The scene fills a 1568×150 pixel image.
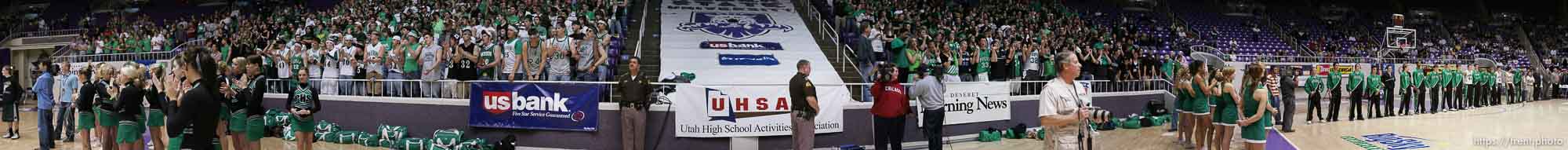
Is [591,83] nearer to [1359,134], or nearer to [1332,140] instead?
[1332,140]

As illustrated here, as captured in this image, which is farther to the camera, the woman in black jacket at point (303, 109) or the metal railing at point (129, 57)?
the metal railing at point (129, 57)

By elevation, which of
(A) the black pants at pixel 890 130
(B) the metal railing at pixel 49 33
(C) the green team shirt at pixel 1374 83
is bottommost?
(A) the black pants at pixel 890 130

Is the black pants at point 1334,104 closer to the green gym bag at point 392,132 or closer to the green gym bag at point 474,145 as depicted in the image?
the green gym bag at point 474,145

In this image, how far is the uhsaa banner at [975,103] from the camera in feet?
37.0

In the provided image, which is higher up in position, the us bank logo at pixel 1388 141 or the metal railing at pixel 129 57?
the metal railing at pixel 129 57

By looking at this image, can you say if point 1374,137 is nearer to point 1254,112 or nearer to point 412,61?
point 1254,112

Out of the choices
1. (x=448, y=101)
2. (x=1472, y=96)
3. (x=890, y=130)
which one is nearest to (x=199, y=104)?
(x=890, y=130)

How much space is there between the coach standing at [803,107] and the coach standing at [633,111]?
47.1 inches

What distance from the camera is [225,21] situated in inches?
947

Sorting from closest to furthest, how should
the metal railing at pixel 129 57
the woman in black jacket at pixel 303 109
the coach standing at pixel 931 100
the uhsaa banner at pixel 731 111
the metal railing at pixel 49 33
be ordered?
the woman in black jacket at pixel 303 109 → the coach standing at pixel 931 100 → the uhsaa banner at pixel 731 111 → the metal railing at pixel 129 57 → the metal railing at pixel 49 33

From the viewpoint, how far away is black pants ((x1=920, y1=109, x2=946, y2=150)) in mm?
9305

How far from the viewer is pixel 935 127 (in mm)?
9438

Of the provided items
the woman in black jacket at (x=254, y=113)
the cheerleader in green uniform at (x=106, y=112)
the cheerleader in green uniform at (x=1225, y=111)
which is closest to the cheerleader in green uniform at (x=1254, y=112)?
the cheerleader in green uniform at (x=1225, y=111)

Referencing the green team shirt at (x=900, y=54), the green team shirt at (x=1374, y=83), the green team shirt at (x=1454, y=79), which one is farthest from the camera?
the green team shirt at (x=1454, y=79)
